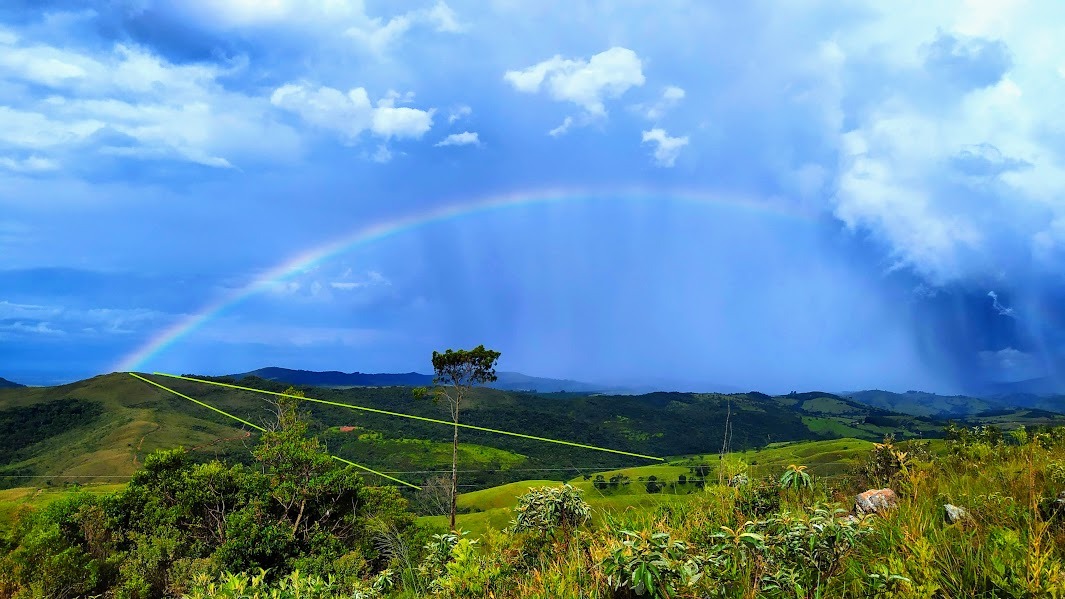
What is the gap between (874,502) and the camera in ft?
21.6

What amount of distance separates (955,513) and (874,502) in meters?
1.40

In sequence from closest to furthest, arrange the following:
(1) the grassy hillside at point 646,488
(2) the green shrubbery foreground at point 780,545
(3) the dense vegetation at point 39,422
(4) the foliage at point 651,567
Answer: (4) the foliage at point 651,567 < (2) the green shrubbery foreground at point 780,545 < (1) the grassy hillside at point 646,488 < (3) the dense vegetation at point 39,422

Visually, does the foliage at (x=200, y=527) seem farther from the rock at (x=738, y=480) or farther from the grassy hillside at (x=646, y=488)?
the rock at (x=738, y=480)

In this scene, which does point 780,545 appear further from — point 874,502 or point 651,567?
point 874,502

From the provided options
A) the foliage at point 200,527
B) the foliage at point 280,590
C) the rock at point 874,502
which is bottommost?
the foliage at point 200,527

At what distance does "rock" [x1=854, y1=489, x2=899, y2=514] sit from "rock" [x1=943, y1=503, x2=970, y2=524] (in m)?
0.52

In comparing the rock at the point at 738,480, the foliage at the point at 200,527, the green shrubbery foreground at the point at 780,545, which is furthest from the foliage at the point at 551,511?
the foliage at the point at 200,527

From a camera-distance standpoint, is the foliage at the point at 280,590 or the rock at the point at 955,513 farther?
the foliage at the point at 280,590

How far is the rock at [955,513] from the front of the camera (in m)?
5.08

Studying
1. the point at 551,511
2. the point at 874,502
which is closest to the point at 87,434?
the point at 551,511

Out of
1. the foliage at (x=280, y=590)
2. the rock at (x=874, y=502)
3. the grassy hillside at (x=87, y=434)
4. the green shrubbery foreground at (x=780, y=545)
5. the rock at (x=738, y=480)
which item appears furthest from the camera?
Answer: the grassy hillside at (x=87, y=434)

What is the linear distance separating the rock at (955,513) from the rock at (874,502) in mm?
524

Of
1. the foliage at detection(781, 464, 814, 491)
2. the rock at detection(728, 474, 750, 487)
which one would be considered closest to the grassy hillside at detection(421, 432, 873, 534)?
the rock at detection(728, 474, 750, 487)

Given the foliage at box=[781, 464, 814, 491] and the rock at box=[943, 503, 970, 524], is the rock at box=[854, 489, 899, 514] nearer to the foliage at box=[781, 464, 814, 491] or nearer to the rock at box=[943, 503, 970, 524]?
the rock at box=[943, 503, 970, 524]
